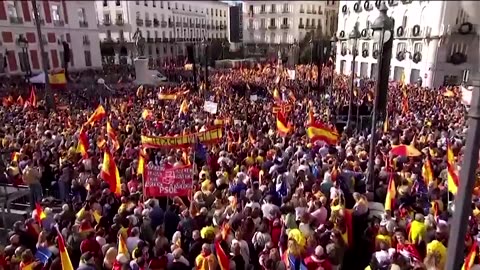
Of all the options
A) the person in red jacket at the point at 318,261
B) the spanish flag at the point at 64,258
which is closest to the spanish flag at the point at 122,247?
the spanish flag at the point at 64,258

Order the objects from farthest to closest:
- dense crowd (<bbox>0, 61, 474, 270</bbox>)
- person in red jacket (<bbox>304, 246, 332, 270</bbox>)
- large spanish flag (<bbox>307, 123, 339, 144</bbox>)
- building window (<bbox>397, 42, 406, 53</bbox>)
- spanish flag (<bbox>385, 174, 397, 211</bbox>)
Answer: large spanish flag (<bbox>307, 123, 339, 144</bbox>), building window (<bbox>397, 42, 406, 53</bbox>), spanish flag (<bbox>385, 174, 397, 211</bbox>), dense crowd (<bbox>0, 61, 474, 270</bbox>), person in red jacket (<bbox>304, 246, 332, 270</bbox>)

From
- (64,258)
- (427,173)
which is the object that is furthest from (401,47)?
(64,258)

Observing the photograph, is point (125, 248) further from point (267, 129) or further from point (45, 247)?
point (267, 129)

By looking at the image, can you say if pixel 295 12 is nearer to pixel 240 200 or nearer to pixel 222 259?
pixel 222 259

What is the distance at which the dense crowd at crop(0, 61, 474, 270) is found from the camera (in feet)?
19.2

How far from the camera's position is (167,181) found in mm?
7672

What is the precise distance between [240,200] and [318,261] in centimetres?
239

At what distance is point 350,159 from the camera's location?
31.8 ft

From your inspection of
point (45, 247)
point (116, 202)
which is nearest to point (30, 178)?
point (116, 202)

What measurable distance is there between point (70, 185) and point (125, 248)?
4151mm

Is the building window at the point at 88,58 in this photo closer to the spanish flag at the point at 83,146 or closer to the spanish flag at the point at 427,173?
the spanish flag at the point at 83,146

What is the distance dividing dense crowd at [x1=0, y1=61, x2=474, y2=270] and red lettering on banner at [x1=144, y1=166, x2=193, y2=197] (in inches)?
7.3

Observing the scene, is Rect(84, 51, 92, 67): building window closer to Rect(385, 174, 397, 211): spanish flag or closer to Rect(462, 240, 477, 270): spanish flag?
Rect(385, 174, 397, 211): spanish flag

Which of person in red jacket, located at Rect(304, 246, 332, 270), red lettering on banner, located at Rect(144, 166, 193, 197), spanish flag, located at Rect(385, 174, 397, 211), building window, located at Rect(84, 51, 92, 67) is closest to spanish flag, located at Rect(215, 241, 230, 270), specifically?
person in red jacket, located at Rect(304, 246, 332, 270)
